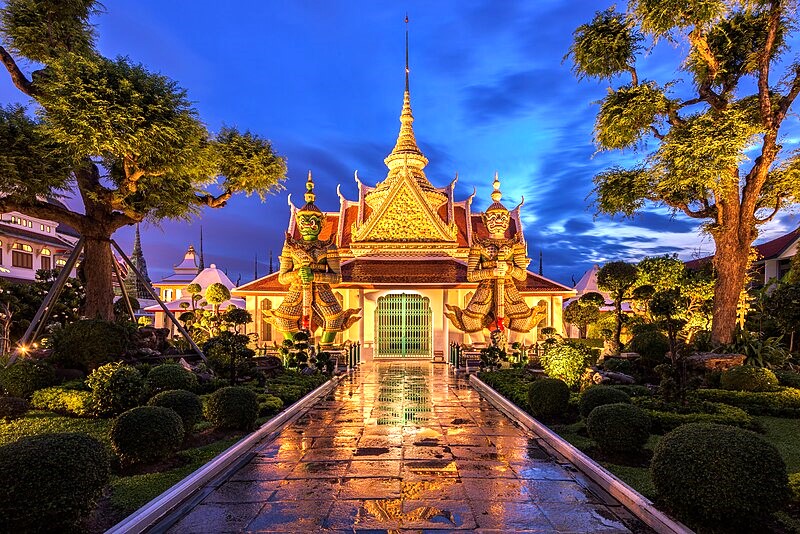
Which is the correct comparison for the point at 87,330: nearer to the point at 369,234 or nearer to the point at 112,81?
the point at 112,81

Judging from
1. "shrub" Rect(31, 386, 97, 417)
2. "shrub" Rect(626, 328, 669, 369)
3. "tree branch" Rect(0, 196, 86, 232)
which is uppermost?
"tree branch" Rect(0, 196, 86, 232)

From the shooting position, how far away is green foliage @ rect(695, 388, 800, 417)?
9.23 m

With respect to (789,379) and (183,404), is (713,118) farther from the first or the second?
(183,404)

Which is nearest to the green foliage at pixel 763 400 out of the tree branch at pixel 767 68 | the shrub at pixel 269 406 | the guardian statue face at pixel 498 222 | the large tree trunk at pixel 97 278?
the tree branch at pixel 767 68

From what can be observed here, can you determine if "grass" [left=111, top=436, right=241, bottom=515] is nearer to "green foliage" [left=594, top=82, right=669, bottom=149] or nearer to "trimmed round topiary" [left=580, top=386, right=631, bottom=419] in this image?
"trimmed round topiary" [left=580, top=386, right=631, bottom=419]

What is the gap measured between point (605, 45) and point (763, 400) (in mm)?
10608

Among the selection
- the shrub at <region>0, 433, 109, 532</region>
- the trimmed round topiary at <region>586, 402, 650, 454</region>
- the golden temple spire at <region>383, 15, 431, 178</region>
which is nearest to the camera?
the shrub at <region>0, 433, 109, 532</region>

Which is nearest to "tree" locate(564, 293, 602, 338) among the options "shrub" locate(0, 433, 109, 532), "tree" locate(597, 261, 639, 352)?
"tree" locate(597, 261, 639, 352)

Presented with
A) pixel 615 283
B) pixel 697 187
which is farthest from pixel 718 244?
pixel 615 283

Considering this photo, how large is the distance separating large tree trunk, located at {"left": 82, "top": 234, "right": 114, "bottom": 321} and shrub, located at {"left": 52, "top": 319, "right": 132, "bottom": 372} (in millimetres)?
1834

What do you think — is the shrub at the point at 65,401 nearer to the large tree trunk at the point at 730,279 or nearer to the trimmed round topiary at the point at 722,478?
the trimmed round topiary at the point at 722,478

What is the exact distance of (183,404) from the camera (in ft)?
23.7

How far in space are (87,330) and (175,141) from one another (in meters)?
4.76

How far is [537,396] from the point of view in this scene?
29.7ft
